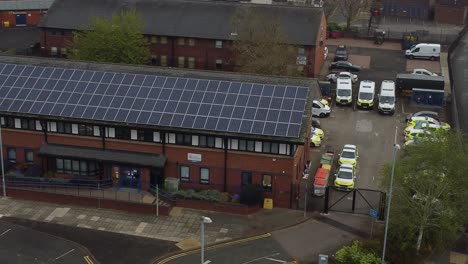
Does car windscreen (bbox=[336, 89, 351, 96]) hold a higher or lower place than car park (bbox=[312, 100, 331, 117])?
higher

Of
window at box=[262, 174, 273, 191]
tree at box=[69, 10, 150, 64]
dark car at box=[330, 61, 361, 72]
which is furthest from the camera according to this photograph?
dark car at box=[330, 61, 361, 72]

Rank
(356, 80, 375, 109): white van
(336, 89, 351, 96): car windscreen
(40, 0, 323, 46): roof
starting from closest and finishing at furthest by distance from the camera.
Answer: (356, 80, 375, 109): white van < (336, 89, 351, 96): car windscreen < (40, 0, 323, 46): roof

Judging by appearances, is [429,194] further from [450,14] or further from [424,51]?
[450,14]

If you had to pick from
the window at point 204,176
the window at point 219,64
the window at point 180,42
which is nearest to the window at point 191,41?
the window at point 180,42

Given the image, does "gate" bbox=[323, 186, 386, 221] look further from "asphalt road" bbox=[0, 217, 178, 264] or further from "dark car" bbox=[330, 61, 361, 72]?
"dark car" bbox=[330, 61, 361, 72]

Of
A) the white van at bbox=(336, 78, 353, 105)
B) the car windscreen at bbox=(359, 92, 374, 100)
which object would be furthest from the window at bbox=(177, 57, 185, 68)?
the car windscreen at bbox=(359, 92, 374, 100)

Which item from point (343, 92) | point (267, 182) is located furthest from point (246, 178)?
point (343, 92)
